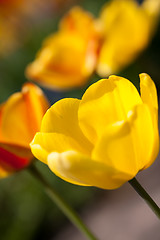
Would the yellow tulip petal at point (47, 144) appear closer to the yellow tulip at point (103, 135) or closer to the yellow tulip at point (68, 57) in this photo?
the yellow tulip at point (103, 135)

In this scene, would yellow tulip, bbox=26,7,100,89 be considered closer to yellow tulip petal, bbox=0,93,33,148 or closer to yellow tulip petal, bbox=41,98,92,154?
yellow tulip petal, bbox=0,93,33,148

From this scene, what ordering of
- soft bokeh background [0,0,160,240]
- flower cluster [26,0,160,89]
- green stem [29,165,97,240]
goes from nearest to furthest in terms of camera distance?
green stem [29,165,97,240] → flower cluster [26,0,160,89] → soft bokeh background [0,0,160,240]

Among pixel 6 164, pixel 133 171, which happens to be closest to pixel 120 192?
pixel 6 164

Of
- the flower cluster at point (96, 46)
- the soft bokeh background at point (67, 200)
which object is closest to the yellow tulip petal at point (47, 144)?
the flower cluster at point (96, 46)

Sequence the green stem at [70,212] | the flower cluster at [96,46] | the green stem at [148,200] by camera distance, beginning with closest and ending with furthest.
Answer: the green stem at [148,200] < the green stem at [70,212] < the flower cluster at [96,46]

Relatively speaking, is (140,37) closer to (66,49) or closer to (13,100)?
(66,49)

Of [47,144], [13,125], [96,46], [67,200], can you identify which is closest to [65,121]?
[47,144]

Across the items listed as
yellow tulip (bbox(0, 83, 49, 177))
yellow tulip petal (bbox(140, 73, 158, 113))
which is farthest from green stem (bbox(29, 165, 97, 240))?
yellow tulip petal (bbox(140, 73, 158, 113))
